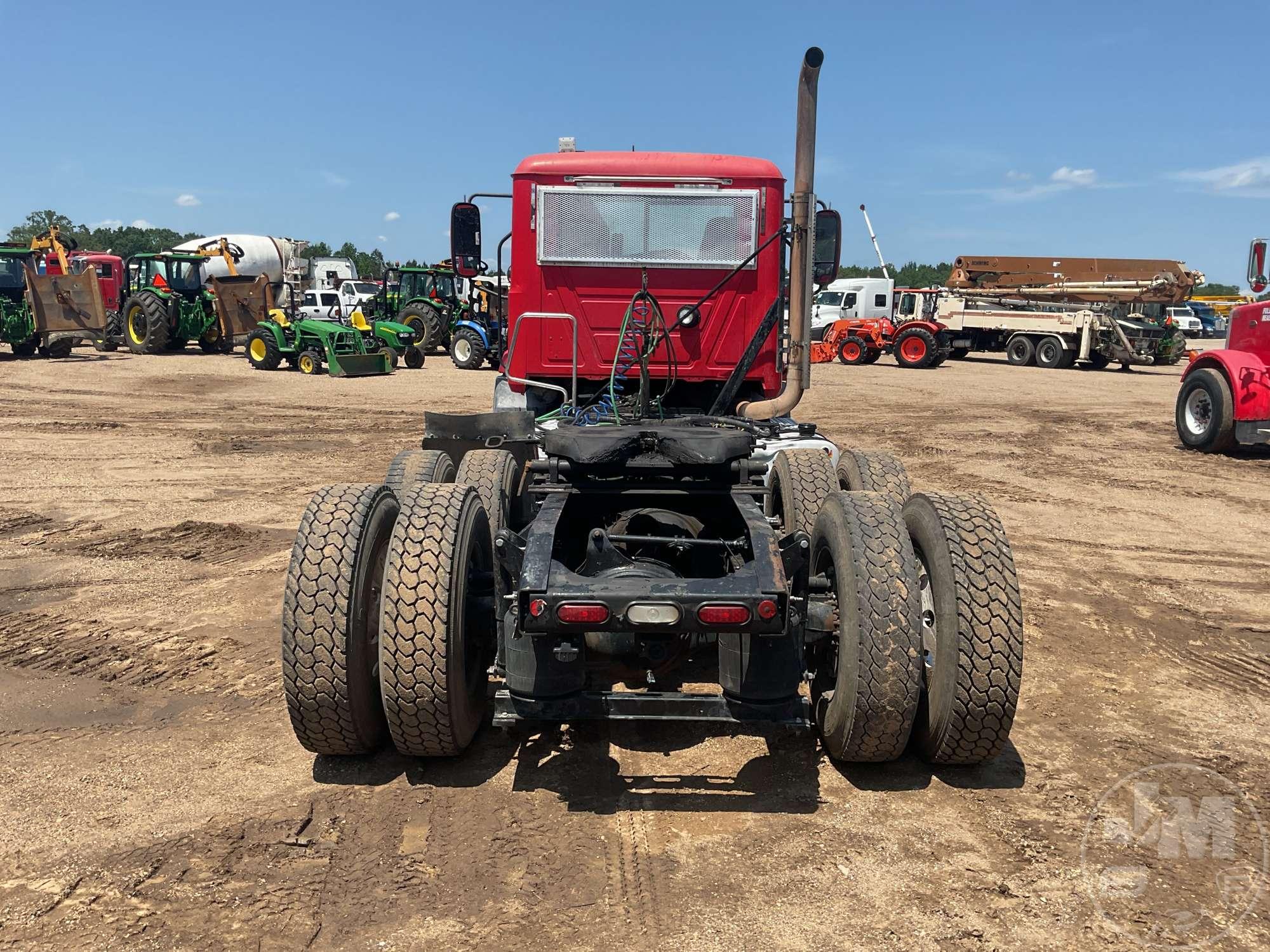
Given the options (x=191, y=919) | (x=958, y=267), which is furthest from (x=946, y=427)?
(x=958, y=267)

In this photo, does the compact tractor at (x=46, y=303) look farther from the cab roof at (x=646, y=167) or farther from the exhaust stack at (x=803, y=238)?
the exhaust stack at (x=803, y=238)

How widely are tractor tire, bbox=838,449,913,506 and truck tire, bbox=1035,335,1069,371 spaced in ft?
75.9

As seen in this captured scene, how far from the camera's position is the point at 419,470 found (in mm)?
5324

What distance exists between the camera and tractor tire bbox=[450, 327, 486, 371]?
69.6 ft

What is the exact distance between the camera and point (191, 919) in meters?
2.74

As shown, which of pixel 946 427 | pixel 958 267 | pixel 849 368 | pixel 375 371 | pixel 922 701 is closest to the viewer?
pixel 922 701

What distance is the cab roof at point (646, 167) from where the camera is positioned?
20.1 ft

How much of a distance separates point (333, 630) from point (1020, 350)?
88.2ft

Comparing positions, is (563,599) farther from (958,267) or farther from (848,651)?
(958,267)

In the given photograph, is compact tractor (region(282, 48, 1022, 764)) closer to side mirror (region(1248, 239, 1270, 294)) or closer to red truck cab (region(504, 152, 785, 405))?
red truck cab (region(504, 152, 785, 405))

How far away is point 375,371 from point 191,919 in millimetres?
17963

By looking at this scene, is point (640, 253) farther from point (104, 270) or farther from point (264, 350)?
point (104, 270)

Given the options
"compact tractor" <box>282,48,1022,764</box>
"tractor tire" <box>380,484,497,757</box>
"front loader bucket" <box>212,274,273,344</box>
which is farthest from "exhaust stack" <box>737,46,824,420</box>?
"front loader bucket" <box>212,274,273,344</box>

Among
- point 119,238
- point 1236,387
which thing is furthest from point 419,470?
point 119,238
